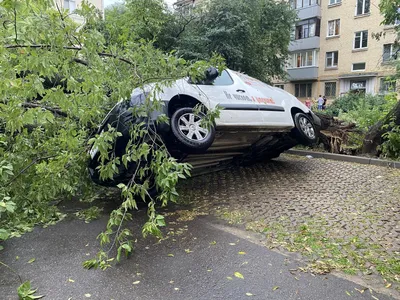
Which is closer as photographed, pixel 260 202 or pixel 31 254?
pixel 31 254

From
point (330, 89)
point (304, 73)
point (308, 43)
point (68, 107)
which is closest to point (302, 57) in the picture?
point (308, 43)

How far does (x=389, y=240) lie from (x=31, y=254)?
374 centimetres

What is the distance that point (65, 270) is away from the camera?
3135 mm

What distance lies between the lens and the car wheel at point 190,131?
4.53 metres

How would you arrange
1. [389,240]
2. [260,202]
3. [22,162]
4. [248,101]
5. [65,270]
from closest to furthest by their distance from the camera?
[65,270], [389,240], [22,162], [260,202], [248,101]

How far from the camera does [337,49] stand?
96.8 ft

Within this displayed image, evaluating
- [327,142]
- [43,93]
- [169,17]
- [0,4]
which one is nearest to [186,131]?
[43,93]

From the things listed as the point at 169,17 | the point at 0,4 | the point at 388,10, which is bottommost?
the point at 0,4

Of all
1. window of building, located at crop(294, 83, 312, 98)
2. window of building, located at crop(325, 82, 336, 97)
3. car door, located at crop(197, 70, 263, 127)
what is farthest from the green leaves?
window of building, located at crop(294, 83, 312, 98)

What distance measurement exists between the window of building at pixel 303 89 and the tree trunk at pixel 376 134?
25069mm

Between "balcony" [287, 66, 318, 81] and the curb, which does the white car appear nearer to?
the curb

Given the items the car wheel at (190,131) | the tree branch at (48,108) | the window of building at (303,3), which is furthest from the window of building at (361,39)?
the tree branch at (48,108)

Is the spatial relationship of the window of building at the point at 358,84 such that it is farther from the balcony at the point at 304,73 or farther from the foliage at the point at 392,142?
the foliage at the point at 392,142

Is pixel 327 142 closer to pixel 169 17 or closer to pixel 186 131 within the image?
pixel 186 131
